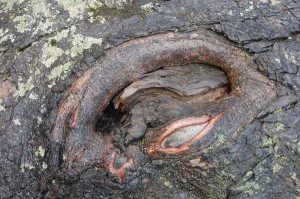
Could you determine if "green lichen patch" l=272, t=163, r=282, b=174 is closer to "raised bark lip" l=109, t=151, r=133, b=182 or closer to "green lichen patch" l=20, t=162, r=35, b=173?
"raised bark lip" l=109, t=151, r=133, b=182

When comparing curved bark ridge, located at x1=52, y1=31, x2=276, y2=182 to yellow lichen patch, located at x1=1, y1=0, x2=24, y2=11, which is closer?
curved bark ridge, located at x1=52, y1=31, x2=276, y2=182

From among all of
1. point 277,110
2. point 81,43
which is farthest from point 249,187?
point 81,43

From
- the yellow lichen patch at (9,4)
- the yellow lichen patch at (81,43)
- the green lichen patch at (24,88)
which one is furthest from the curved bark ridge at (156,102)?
the yellow lichen patch at (9,4)

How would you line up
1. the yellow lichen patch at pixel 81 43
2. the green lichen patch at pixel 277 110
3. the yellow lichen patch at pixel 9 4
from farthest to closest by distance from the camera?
1. the yellow lichen patch at pixel 9 4
2. the yellow lichen patch at pixel 81 43
3. the green lichen patch at pixel 277 110

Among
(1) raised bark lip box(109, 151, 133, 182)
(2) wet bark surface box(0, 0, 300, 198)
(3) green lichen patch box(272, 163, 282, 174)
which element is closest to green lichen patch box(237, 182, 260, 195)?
(2) wet bark surface box(0, 0, 300, 198)

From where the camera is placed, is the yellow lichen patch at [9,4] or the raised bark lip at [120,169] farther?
the yellow lichen patch at [9,4]

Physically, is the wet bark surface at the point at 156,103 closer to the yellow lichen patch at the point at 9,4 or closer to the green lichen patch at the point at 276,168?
the green lichen patch at the point at 276,168

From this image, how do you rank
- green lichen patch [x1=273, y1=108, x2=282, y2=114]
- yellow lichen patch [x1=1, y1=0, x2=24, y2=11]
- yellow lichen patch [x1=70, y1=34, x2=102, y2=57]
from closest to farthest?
green lichen patch [x1=273, y1=108, x2=282, y2=114], yellow lichen patch [x1=70, y1=34, x2=102, y2=57], yellow lichen patch [x1=1, y1=0, x2=24, y2=11]
